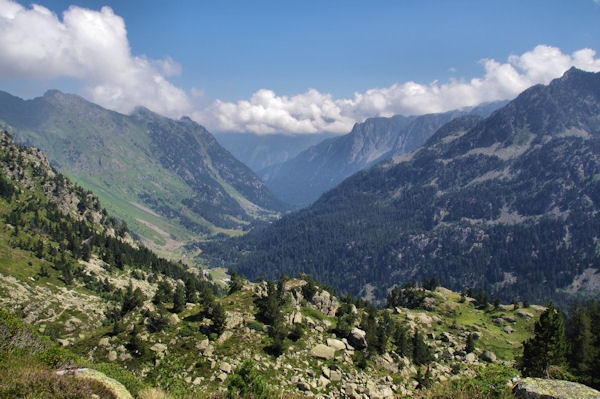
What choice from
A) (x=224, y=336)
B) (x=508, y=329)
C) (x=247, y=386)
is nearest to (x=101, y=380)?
(x=247, y=386)

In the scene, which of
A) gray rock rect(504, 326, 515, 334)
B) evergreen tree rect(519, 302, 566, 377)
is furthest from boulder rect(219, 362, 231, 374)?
gray rock rect(504, 326, 515, 334)

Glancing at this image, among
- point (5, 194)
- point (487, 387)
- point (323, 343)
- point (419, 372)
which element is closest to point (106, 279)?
point (5, 194)

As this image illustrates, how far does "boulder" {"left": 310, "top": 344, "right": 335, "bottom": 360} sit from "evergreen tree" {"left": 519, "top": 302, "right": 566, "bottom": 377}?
2672cm

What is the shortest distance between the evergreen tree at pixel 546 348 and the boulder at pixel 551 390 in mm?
26638

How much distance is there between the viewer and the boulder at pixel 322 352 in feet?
159

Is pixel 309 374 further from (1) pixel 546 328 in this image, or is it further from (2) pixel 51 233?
(2) pixel 51 233

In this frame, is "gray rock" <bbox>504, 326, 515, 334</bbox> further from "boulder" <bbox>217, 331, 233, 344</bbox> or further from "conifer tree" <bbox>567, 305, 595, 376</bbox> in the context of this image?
"boulder" <bbox>217, 331, 233, 344</bbox>

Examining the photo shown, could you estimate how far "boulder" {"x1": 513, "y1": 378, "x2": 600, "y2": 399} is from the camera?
1993 centimetres

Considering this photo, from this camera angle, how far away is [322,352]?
49.2 m

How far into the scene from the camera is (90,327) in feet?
300

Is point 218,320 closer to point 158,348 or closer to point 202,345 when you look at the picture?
point 202,345

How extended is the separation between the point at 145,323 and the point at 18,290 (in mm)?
73026

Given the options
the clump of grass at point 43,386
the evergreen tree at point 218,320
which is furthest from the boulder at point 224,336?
the clump of grass at point 43,386

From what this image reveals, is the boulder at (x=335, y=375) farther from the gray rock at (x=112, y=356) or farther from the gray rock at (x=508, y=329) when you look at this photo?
the gray rock at (x=508, y=329)
